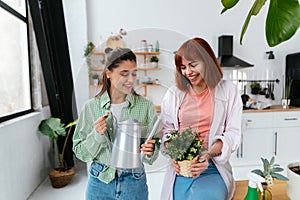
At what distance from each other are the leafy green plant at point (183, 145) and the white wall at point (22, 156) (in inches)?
65.0

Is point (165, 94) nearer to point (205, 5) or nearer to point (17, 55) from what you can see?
point (17, 55)

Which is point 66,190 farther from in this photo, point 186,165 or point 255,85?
point 255,85

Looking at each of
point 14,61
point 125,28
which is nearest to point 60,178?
point 14,61

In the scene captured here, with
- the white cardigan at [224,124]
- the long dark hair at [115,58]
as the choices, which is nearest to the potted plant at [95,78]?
the long dark hair at [115,58]

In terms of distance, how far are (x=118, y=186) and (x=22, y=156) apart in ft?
5.72

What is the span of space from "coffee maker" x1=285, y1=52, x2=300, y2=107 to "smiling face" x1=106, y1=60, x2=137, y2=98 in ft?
12.0

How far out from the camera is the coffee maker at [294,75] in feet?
11.9

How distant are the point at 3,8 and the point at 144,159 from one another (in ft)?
6.82

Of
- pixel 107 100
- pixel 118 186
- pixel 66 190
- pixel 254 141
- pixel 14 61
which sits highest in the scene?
pixel 14 61

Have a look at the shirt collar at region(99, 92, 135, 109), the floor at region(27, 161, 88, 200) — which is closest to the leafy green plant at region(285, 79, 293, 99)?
the floor at region(27, 161, 88, 200)

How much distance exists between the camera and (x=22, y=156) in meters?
2.30

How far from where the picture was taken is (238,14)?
12.5 ft

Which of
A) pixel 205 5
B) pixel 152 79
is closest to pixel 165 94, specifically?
pixel 152 79

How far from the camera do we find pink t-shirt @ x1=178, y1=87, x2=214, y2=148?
797mm
